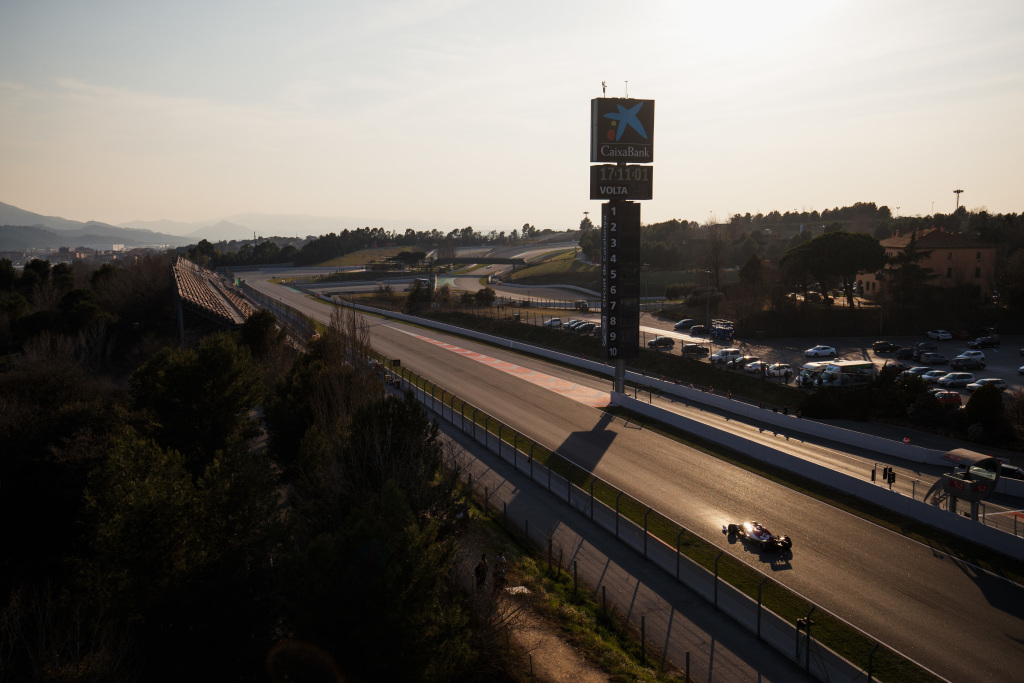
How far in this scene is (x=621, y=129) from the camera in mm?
40531

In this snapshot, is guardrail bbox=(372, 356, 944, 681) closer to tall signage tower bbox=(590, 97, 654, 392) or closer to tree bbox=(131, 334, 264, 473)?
tree bbox=(131, 334, 264, 473)

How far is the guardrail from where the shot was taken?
52.3 feet

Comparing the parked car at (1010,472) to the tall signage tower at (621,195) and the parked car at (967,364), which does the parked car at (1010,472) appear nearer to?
the tall signage tower at (621,195)

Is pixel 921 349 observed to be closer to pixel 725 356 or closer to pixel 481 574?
pixel 725 356

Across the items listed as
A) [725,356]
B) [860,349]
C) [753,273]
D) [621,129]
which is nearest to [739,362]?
[725,356]

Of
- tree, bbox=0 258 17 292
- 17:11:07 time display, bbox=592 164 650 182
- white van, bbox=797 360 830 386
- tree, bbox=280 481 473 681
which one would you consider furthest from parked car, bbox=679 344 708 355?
tree, bbox=0 258 17 292

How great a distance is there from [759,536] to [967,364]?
35865mm

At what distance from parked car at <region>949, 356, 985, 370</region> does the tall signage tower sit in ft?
81.3

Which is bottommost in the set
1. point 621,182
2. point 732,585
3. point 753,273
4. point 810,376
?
point 732,585

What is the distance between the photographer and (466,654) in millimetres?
12992

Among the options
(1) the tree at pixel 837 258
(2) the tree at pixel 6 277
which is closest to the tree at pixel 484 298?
(1) the tree at pixel 837 258

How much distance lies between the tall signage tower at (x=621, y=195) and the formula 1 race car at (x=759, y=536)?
781 inches

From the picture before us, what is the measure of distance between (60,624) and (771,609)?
17.3 m

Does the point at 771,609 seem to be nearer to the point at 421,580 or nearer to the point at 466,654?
the point at 466,654
